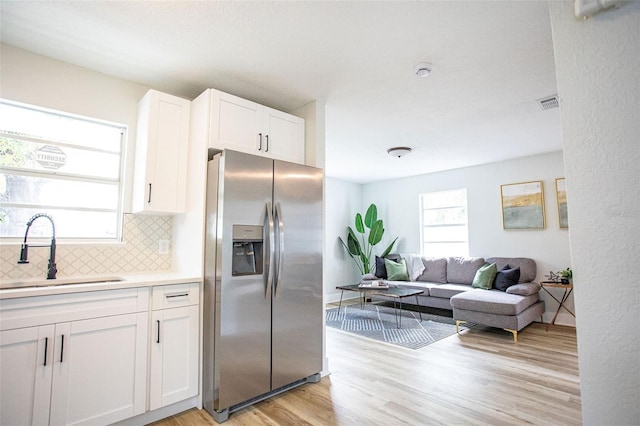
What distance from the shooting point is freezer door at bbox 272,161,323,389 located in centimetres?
248

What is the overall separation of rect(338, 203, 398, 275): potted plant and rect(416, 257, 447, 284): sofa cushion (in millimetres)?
881

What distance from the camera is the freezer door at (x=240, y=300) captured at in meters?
2.21

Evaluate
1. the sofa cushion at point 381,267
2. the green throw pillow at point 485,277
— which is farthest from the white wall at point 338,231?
the green throw pillow at point 485,277

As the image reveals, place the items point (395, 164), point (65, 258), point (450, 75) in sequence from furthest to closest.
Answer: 1. point (395, 164)
2. point (450, 75)
3. point (65, 258)

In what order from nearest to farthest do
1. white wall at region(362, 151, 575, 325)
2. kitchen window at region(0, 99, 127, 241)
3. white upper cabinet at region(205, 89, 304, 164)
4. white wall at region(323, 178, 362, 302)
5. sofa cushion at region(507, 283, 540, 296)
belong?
1. kitchen window at region(0, 99, 127, 241)
2. white upper cabinet at region(205, 89, 304, 164)
3. sofa cushion at region(507, 283, 540, 296)
4. white wall at region(362, 151, 575, 325)
5. white wall at region(323, 178, 362, 302)

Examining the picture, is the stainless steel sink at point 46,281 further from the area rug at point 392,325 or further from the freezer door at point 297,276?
the area rug at point 392,325

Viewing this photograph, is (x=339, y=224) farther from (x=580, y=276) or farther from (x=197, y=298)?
(x=580, y=276)

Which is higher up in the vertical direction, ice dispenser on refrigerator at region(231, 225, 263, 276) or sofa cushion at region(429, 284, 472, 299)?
ice dispenser on refrigerator at region(231, 225, 263, 276)

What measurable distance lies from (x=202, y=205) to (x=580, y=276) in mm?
Answer: 2272

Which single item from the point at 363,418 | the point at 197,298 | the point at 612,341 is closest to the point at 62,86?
the point at 197,298

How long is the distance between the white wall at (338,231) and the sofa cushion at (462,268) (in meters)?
2.12

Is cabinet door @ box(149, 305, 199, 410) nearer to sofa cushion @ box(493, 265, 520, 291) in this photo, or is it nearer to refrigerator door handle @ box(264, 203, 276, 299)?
refrigerator door handle @ box(264, 203, 276, 299)

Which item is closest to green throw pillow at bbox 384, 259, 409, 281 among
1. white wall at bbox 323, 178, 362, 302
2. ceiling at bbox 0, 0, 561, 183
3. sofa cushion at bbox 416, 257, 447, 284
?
sofa cushion at bbox 416, 257, 447, 284

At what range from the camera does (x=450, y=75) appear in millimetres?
2629
